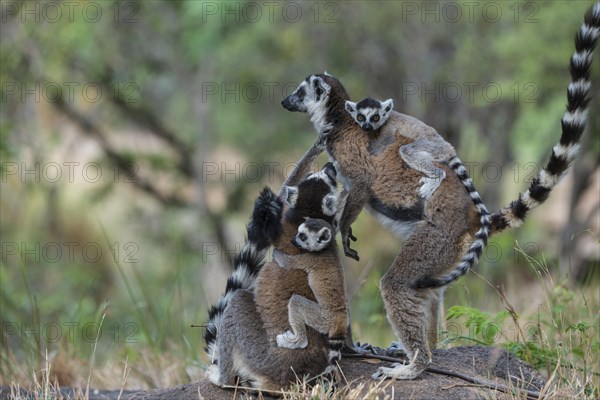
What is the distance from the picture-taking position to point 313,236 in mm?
5246

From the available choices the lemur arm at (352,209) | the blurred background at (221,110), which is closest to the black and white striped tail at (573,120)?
the lemur arm at (352,209)

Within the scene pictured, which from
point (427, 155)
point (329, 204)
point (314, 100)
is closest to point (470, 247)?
point (427, 155)

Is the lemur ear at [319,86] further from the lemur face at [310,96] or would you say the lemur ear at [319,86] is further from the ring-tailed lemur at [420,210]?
the ring-tailed lemur at [420,210]

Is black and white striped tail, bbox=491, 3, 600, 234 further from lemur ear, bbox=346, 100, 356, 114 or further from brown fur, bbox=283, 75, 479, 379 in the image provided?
lemur ear, bbox=346, 100, 356, 114

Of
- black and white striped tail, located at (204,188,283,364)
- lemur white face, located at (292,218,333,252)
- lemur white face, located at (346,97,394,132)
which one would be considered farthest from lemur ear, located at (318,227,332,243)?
lemur white face, located at (346,97,394,132)

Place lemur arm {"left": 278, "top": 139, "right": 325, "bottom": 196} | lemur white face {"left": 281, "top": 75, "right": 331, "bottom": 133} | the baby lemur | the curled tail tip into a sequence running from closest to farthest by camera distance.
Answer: the curled tail tip < the baby lemur < lemur arm {"left": 278, "top": 139, "right": 325, "bottom": 196} < lemur white face {"left": 281, "top": 75, "right": 331, "bottom": 133}

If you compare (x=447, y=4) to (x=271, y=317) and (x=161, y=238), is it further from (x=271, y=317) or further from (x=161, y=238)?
(x=271, y=317)

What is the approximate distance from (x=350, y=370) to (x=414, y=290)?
69 centimetres

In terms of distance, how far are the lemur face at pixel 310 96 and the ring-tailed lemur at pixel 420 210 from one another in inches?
18.3

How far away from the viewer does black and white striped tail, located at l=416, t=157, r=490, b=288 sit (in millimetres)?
5270

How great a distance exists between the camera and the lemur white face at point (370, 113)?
5.96 meters

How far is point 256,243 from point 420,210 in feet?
3.66

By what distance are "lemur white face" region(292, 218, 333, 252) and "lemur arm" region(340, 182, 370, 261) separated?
0.40 metres

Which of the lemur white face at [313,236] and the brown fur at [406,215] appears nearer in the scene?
the lemur white face at [313,236]
